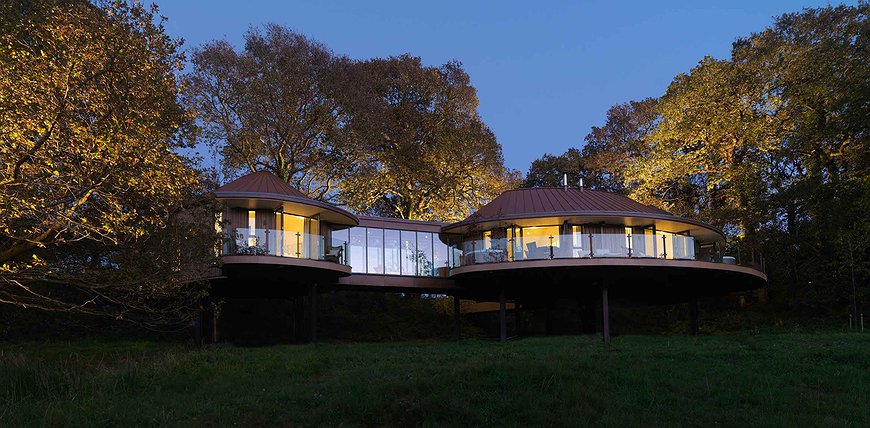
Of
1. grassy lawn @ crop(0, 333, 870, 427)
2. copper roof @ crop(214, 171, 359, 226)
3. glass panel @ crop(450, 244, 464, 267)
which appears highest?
copper roof @ crop(214, 171, 359, 226)

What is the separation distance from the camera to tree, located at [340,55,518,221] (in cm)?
3772

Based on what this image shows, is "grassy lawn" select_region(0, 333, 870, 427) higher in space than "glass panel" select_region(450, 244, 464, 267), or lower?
lower

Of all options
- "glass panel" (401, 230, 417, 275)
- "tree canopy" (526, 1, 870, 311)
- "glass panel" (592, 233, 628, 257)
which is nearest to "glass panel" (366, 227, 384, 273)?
"glass panel" (401, 230, 417, 275)

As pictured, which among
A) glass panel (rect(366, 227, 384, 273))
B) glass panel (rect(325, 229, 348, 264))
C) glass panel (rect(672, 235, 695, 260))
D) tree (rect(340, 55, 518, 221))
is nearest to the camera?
glass panel (rect(325, 229, 348, 264))

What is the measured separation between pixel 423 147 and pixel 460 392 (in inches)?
1108

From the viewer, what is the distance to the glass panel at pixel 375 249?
2828cm

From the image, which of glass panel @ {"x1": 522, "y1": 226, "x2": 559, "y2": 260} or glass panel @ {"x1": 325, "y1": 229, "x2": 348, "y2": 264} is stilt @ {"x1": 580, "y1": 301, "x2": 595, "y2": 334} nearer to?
glass panel @ {"x1": 522, "y1": 226, "x2": 559, "y2": 260}

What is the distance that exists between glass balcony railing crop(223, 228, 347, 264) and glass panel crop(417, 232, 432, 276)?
19.5 ft

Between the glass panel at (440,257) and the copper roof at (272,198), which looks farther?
the glass panel at (440,257)

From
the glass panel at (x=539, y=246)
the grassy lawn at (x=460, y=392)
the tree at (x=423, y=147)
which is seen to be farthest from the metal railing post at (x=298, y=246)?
the tree at (x=423, y=147)

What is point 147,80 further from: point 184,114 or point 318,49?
point 318,49

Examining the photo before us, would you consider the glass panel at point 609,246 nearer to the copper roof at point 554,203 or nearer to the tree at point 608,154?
the copper roof at point 554,203

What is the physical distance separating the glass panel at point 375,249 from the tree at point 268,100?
8.27m

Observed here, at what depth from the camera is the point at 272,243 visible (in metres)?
22.8
